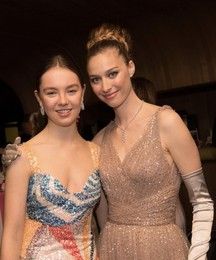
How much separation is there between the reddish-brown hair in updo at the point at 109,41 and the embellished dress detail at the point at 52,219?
0.50m

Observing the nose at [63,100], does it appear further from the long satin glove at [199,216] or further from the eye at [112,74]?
the long satin glove at [199,216]

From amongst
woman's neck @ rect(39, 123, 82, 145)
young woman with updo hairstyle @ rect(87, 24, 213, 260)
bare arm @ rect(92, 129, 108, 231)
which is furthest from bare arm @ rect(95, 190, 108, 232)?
Answer: woman's neck @ rect(39, 123, 82, 145)

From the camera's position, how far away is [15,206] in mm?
1782

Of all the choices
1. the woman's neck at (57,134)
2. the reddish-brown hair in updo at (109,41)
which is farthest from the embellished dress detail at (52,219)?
the reddish-brown hair in updo at (109,41)

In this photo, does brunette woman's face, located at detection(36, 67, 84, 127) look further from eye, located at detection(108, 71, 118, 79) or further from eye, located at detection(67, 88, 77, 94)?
eye, located at detection(108, 71, 118, 79)

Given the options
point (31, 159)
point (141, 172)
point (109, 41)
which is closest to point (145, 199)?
point (141, 172)

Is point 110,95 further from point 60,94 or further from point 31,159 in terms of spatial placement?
point 31,159

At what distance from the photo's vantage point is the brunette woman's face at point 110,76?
6.38 feet

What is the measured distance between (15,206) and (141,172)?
0.49 meters

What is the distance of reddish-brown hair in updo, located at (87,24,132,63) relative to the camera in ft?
6.60

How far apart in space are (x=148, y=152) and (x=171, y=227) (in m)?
0.31

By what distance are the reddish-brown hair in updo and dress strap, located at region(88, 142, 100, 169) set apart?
353 millimetres

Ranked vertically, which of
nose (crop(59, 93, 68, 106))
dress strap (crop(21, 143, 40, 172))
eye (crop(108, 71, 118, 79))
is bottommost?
dress strap (crop(21, 143, 40, 172))

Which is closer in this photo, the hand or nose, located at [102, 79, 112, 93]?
the hand
